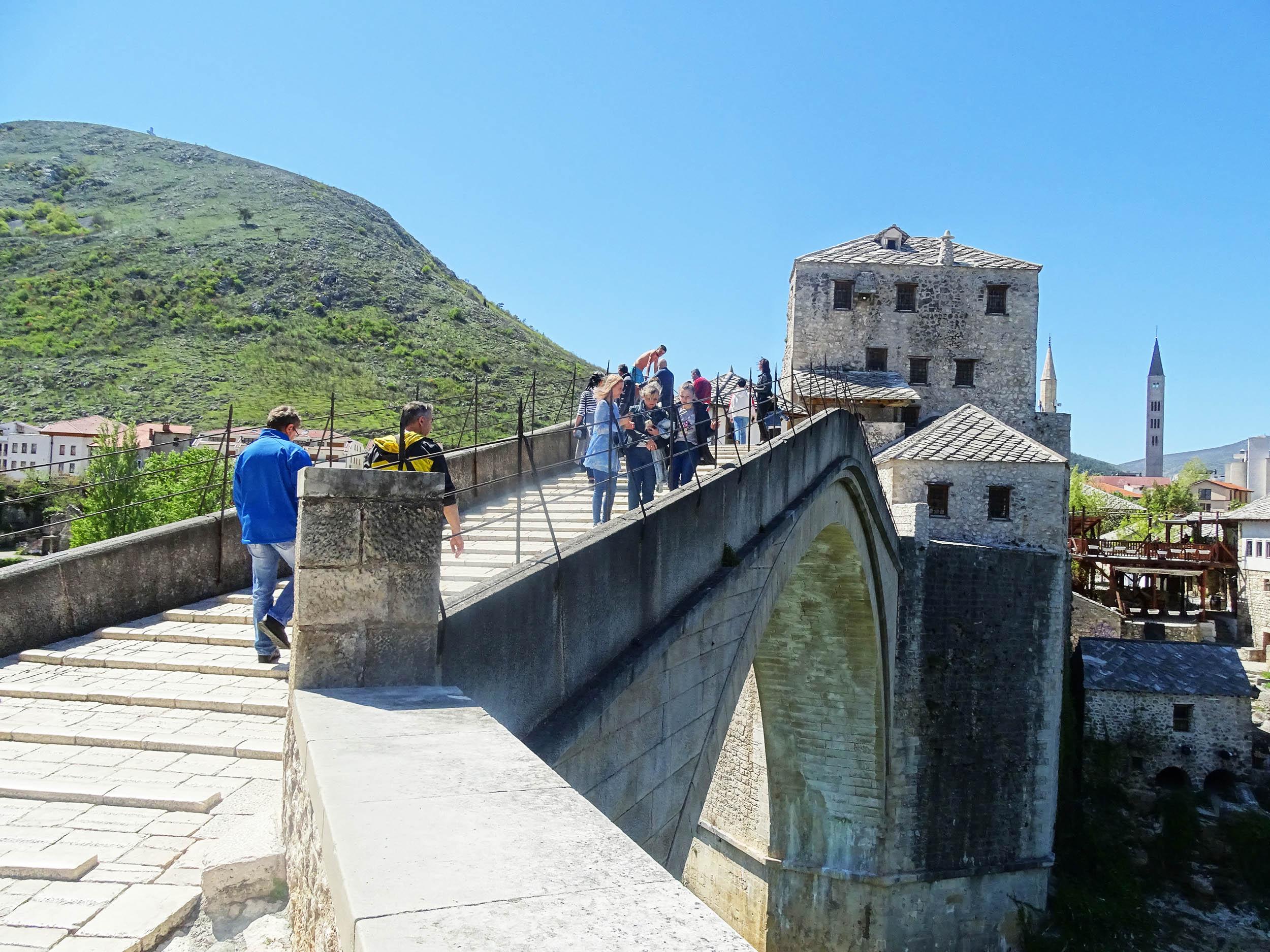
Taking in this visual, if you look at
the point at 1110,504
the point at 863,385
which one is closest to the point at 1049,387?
the point at 1110,504

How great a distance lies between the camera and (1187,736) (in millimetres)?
23641

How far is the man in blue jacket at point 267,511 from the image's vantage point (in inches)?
208

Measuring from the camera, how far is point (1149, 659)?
2459 cm

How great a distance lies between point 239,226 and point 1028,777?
2386 inches

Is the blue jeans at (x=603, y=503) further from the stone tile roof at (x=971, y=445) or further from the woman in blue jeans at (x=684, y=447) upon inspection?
the stone tile roof at (x=971, y=445)

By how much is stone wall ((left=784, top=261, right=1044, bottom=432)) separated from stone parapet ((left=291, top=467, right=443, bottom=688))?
872 inches

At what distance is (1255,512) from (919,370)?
19.1 m

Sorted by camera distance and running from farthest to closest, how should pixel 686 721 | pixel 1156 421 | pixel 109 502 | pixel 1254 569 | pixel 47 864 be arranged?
pixel 1156 421 < pixel 1254 569 < pixel 109 502 < pixel 686 721 < pixel 47 864

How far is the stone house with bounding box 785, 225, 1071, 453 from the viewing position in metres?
24.4

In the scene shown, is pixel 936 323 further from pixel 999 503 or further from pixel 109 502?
pixel 109 502

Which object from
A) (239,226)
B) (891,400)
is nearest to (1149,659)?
(891,400)

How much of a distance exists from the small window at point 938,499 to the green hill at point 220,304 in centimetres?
1726

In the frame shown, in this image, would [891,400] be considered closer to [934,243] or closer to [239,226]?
[934,243]

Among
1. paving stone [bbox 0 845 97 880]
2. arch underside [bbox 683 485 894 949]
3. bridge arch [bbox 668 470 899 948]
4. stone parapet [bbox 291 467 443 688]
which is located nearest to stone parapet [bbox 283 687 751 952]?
stone parapet [bbox 291 467 443 688]
